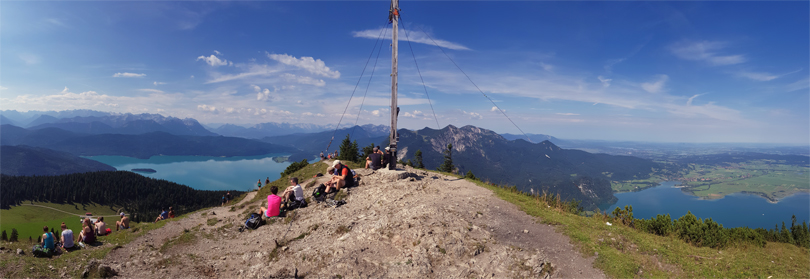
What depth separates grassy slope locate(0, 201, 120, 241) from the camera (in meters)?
80.7

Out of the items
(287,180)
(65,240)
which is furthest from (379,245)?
(287,180)

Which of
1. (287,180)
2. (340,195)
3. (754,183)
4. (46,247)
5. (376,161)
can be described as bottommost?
(754,183)

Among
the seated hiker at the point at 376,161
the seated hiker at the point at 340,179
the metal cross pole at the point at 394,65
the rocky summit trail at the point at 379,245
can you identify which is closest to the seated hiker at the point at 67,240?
the rocky summit trail at the point at 379,245

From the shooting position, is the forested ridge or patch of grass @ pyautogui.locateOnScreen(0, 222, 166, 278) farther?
the forested ridge

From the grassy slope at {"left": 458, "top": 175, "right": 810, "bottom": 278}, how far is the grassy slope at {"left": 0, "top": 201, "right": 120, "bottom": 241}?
123 m

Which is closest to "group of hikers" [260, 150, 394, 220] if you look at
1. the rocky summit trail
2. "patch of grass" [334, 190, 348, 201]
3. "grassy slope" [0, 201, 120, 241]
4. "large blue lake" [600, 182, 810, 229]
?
"patch of grass" [334, 190, 348, 201]

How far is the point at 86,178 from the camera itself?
4710 inches

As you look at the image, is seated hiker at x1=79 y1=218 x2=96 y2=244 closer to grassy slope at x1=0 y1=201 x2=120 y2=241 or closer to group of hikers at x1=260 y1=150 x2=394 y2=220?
group of hikers at x1=260 y1=150 x2=394 y2=220

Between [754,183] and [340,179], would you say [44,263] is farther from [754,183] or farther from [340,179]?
[754,183]

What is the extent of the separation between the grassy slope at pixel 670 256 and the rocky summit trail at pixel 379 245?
600 mm

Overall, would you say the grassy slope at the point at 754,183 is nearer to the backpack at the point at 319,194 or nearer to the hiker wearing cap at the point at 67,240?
the backpack at the point at 319,194

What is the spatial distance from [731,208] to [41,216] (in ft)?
898

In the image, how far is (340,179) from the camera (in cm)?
1502

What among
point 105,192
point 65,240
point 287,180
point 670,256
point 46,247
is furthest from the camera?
point 105,192
